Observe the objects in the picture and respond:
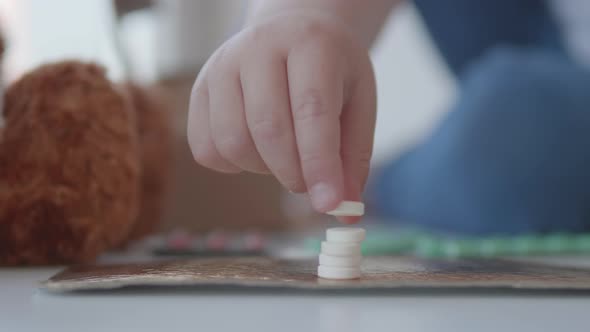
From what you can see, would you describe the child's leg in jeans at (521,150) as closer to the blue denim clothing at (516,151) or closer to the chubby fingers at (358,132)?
the blue denim clothing at (516,151)

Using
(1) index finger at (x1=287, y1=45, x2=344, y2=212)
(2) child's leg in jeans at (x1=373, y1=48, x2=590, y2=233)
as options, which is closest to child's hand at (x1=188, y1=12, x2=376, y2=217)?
(1) index finger at (x1=287, y1=45, x2=344, y2=212)

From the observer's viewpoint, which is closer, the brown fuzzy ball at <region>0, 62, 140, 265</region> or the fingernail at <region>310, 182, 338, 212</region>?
the fingernail at <region>310, 182, 338, 212</region>

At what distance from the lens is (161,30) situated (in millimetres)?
1070

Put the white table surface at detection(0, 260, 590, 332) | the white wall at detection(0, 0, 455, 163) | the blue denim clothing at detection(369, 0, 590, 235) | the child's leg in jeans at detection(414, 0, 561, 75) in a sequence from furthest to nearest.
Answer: the child's leg in jeans at detection(414, 0, 561, 75) < the blue denim clothing at detection(369, 0, 590, 235) < the white wall at detection(0, 0, 455, 163) < the white table surface at detection(0, 260, 590, 332)

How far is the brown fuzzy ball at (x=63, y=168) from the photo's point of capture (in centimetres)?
53

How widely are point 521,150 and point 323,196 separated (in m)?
0.52

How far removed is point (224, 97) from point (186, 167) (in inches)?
19.1

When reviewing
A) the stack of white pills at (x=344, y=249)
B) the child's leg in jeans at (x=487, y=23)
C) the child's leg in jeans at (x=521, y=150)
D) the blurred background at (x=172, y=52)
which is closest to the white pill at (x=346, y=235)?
the stack of white pills at (x=344, y=249)

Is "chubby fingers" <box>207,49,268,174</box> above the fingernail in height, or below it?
above

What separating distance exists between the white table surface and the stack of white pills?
0.02 metres

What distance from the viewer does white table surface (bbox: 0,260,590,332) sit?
33 cm

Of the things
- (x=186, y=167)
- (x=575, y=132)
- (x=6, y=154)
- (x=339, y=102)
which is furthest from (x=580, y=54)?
(x=6, y=154)

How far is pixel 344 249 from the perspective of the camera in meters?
0.41

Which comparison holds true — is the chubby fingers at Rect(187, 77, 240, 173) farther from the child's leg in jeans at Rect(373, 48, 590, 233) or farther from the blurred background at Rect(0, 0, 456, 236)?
the child's leg in jeans at Rect(373, 48, 590, 233)
